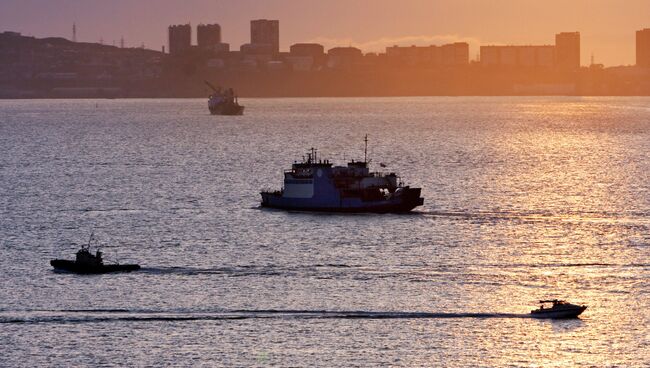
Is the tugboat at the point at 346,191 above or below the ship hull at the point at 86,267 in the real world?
above

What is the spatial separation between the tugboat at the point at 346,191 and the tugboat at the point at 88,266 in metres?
37.8

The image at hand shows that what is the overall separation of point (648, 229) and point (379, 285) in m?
38.7

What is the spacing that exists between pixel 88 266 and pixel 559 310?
116ft

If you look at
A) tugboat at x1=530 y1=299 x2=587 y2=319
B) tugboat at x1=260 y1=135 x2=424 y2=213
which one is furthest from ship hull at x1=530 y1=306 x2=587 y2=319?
tugboat at x1=260 y1=135 x2=424 y2=213

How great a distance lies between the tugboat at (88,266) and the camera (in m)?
104

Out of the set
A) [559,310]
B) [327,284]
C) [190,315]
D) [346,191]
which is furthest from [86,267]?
[346,191]

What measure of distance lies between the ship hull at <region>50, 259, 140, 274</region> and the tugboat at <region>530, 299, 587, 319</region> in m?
31.7

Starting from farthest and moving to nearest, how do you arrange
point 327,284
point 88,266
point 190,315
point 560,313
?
1. point 88,266
2. point 327,284
3. point 190,315
4. point 560,313

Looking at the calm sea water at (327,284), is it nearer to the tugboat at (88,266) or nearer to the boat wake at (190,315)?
the boat wake at (190,315)

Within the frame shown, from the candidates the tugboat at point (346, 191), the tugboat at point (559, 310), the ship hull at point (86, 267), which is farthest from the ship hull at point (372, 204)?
the tugboat at point (559, 310)

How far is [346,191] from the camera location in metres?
141

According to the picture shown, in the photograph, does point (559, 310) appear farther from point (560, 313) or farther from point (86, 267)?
point (86, 267)

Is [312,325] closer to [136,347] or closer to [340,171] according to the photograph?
[136,347]

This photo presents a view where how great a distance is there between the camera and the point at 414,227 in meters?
129
